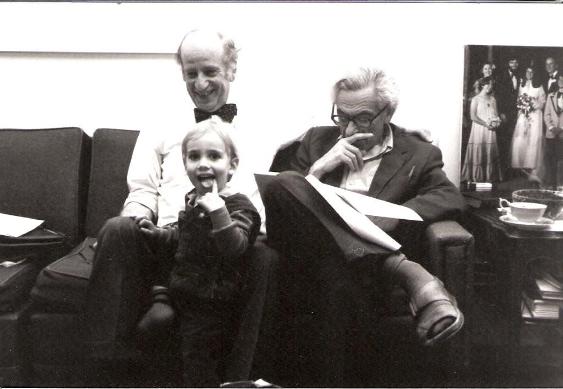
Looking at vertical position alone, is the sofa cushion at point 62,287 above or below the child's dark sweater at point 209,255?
below

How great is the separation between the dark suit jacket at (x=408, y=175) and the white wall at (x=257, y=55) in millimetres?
109

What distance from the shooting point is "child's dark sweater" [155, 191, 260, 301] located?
1037 mm

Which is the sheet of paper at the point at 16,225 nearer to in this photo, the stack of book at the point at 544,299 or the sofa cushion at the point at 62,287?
the sofa cushion at the point at 62,287

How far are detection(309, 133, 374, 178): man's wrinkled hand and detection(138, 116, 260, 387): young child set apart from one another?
27 centimetres

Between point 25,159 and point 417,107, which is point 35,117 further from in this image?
point 417,107

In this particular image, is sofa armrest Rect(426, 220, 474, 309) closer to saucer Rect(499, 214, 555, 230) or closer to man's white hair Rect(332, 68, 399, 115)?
saucer Rect(499, 214, 555, 230)

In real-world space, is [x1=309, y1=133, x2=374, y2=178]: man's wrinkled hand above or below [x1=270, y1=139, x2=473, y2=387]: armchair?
above

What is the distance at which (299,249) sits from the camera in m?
1.13

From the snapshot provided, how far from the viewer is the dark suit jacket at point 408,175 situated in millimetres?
1255

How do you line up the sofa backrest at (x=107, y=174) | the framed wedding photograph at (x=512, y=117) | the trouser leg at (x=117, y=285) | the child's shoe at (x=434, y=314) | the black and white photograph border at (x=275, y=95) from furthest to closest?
the sofa backrest at (x=107, y=174) → the framed wedding photograph at (x=512, y=117) → the black and white photograph border at (x=275, y=95) → the trouser leg at (x=117, y=285) → the child's shoe at (x=434, y=314)

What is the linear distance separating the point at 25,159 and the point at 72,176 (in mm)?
119

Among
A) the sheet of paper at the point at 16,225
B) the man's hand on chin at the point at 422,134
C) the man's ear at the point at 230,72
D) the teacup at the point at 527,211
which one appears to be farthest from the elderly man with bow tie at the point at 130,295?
the teacup at the point at 527,211

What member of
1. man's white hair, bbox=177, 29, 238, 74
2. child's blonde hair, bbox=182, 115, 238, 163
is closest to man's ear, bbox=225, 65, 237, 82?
man's white hair, bbox=177, 29, 238, 74

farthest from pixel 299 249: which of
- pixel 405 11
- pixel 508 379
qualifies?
pixel 405 11
